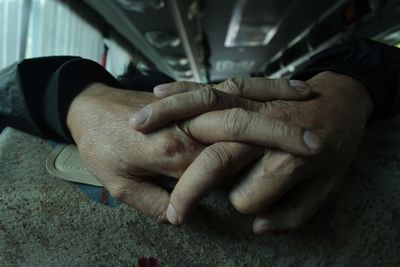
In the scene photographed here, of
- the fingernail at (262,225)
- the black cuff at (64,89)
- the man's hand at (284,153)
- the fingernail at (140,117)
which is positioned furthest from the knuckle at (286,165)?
the black cuff at (64,89)

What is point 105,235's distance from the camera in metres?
0.64

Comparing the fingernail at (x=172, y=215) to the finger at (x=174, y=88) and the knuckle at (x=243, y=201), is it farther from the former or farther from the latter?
the finger at (x=174, y=88)

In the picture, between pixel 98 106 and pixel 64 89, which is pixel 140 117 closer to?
pixel 98 106

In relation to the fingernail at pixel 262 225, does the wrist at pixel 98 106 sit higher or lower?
higher

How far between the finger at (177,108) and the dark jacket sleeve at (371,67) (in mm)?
316

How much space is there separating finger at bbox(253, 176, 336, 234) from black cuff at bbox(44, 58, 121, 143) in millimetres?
448

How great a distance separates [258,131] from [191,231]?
274 mm

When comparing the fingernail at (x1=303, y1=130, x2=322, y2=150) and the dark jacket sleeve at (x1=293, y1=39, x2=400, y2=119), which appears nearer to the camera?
the fingernail at (x1=303, y1=130, x2=322, y2=150)

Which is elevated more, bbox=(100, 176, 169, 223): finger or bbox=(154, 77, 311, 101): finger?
bbox=(154, 77, 311, 101): finger

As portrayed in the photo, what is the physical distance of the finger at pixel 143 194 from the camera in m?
0.54

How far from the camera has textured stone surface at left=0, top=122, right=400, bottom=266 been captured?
2.08 ft

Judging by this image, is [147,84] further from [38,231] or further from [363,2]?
[363,2]

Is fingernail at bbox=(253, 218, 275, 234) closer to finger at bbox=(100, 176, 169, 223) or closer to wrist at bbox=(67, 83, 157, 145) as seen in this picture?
finger at bbox=(100, 176, 169, 223)

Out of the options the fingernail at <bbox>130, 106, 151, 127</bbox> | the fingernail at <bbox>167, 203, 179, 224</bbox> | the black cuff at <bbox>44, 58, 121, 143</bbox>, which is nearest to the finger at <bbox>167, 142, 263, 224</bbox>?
the fingernail at <bbox>167, 203, 179, 224</bbox>
